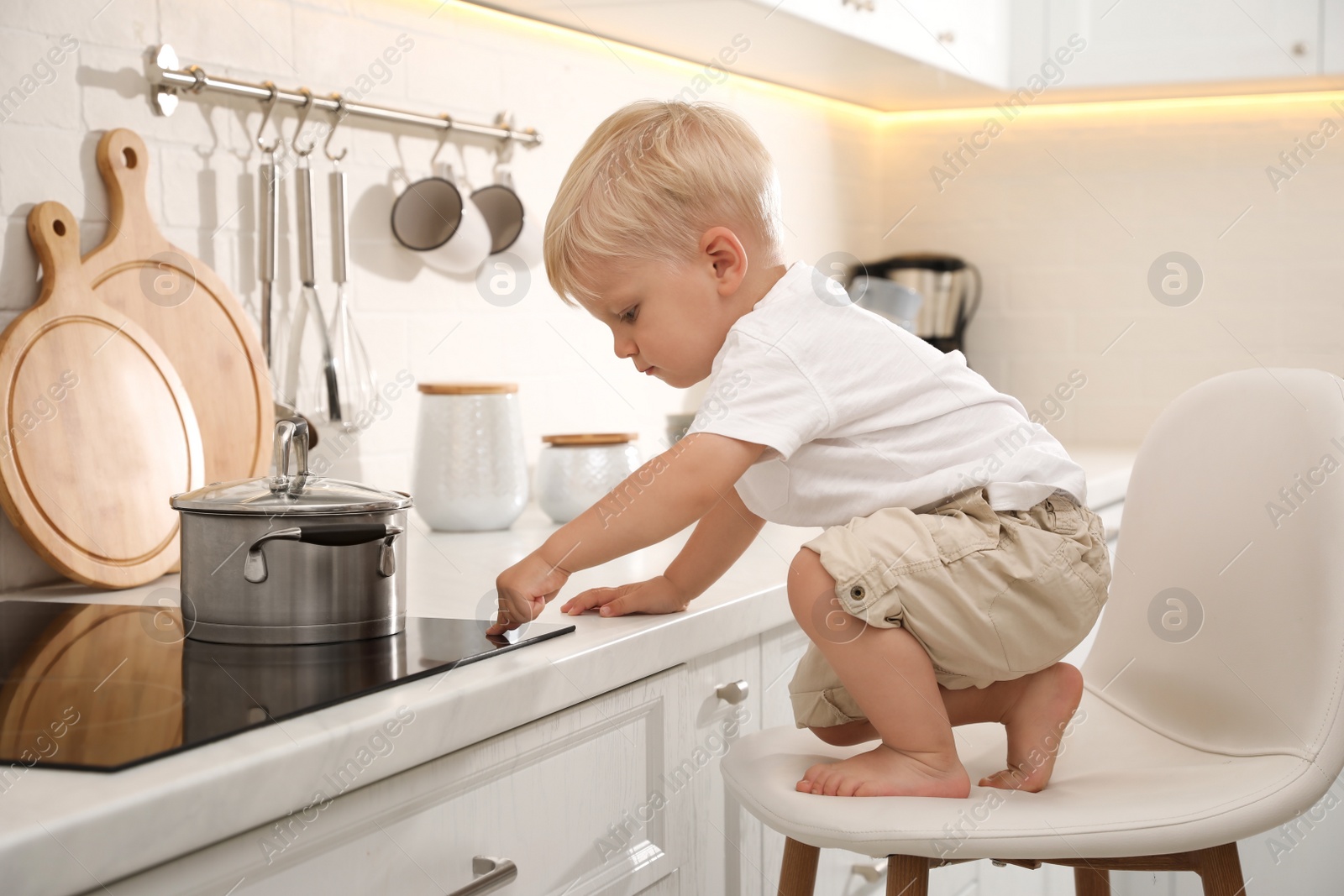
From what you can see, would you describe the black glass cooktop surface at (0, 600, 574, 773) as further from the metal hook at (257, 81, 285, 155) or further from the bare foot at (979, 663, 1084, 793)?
the metal hook at (257, 81, 285, 155)

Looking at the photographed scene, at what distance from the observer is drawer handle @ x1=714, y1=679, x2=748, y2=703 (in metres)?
1.10

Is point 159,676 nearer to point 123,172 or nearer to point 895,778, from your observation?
point 895,778

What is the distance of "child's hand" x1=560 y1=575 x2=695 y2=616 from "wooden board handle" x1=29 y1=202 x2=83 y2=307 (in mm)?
587

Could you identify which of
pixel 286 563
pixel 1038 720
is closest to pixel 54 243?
pixel 286 563

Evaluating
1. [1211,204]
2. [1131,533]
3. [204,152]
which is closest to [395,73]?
[204,152]

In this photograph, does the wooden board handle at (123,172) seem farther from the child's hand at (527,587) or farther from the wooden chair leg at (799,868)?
the wooden chair leg at (799,868)

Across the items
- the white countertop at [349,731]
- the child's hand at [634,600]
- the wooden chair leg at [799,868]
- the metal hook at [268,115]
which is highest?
the metal hook at [268,115]

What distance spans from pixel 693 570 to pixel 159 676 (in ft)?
1.46

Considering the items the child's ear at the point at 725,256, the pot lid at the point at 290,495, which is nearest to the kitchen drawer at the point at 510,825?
the pot lid at the point at 290,495

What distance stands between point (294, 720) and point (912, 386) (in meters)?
0.54

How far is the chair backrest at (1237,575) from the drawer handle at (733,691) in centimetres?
35

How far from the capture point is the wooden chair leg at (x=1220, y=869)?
877 mm

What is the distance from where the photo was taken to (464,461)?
4.94 feet

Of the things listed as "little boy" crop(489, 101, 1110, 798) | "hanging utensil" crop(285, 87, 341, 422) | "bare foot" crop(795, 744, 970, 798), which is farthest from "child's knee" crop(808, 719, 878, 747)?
"hanging utensil" crop(285, 87, 341, 422)
